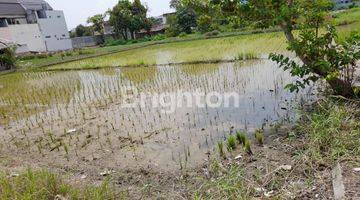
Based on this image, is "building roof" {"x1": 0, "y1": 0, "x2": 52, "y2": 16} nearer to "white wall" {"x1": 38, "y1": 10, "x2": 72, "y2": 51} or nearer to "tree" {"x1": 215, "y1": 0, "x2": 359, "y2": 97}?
"white wall" {"x1": 38, "y1": 10, "x2": 72, "y2": 51}

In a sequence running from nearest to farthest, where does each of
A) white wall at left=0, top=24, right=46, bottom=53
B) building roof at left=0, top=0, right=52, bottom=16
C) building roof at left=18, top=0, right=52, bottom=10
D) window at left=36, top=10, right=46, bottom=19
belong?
white wall at left=0, top=24, right=46, bottom=53 < building roof at left=0, top=0, right=52, bottom=16 < building roof at left=18, top=0, right=52, bottom=10 < window at left=36, top=10, right=46, bottom=19

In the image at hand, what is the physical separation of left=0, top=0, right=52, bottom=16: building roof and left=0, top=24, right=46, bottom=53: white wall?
146cm

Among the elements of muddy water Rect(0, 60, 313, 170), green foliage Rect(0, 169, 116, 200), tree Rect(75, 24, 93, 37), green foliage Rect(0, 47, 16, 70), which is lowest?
muddy water Rect(0, 60, 313, 170)

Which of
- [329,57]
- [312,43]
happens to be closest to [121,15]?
[312,43]

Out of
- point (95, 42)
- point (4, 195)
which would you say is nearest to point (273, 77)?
point (4, 195)

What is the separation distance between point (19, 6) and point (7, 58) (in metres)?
18.7

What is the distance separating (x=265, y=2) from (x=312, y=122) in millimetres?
2313

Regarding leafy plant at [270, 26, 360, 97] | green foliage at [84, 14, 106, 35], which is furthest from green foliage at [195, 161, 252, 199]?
green foliage at [84, 14, 106, 35]

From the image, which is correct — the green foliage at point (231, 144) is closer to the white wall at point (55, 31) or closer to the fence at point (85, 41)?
the white wall at point (55, 31)

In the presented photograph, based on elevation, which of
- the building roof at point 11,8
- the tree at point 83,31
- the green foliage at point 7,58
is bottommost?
the green foliage at point 7,58

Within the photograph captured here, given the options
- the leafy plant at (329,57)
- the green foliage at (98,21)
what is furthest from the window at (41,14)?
the leafy plant at (329,57)

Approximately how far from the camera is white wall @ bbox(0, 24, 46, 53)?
3373cm

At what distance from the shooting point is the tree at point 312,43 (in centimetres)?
578

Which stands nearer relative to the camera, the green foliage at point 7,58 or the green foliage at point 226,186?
the green foliage at point 226,186
